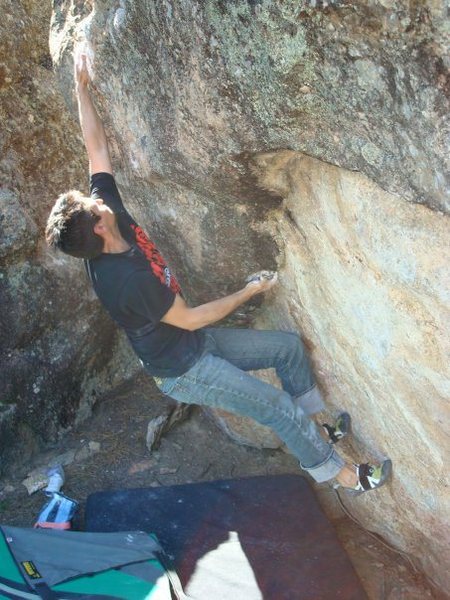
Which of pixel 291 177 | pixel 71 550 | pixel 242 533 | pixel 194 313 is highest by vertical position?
pixel 291 177

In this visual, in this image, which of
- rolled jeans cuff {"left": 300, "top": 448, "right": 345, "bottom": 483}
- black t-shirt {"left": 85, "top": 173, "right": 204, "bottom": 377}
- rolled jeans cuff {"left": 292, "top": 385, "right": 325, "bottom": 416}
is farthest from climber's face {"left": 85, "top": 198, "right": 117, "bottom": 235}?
rolled jeans cuff {"left": 300, "top": 448, "right": 345, "bottom": 483}

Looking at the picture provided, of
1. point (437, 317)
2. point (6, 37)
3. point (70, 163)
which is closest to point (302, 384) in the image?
point (437, 317)

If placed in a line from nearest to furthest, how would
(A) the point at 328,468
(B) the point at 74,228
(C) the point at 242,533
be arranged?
(B) the point at 74,228 < (A) the point at 328,468 < (C) the point at 242,533

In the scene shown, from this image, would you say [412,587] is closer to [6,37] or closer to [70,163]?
Result: [70,163]

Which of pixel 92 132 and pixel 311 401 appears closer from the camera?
pixel 92 132

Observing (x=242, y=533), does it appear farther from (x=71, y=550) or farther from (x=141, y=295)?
(x=141, y=295)

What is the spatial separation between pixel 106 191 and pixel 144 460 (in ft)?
7.84

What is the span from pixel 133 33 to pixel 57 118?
5.86ft

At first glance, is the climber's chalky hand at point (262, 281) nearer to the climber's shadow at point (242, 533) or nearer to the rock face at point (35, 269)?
the climber's shadow at point (242, 533)

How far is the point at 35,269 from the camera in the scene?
549cm

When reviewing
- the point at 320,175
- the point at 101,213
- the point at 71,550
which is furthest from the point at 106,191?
the point at 71,550

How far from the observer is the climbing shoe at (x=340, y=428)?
4.38m

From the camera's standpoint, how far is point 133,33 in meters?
3.76

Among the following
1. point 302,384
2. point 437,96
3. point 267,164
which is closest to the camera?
point 437,96
